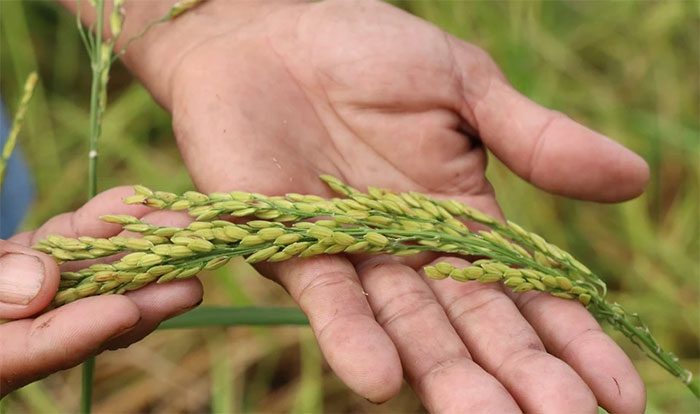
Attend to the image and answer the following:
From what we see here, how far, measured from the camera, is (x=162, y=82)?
216 centimetres

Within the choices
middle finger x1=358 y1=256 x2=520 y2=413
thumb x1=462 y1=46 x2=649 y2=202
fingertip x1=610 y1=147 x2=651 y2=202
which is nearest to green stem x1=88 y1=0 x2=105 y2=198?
middle finger x1=358 y1=256 x2=520 y2=413

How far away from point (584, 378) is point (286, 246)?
56 centimetres

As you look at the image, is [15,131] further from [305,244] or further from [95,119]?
[305,244]

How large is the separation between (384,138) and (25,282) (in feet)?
2.83

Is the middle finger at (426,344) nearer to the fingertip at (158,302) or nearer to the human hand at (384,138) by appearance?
the human hand at (384,138)

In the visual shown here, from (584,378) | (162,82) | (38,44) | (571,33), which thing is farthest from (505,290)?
(38,44)

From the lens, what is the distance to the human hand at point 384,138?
61.5 inches

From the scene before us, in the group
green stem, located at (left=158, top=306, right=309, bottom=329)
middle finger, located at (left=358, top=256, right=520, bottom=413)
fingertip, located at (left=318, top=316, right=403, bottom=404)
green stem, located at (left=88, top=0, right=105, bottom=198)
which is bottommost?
green stem, located at (left=158, top=306, right=309, bottom=329)

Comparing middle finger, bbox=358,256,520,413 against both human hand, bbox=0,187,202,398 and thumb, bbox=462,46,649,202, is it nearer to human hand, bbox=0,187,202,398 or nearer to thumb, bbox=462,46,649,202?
human hand, bbox=0,187,202,398

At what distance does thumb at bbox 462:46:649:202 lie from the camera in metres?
1.94

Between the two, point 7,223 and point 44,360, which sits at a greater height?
point 44,360

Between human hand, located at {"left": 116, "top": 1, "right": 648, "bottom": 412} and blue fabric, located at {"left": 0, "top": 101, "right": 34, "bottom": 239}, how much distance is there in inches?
15.1

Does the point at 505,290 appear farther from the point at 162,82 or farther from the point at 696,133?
the point at 696,133

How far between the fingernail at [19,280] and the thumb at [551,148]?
3.33 ft
